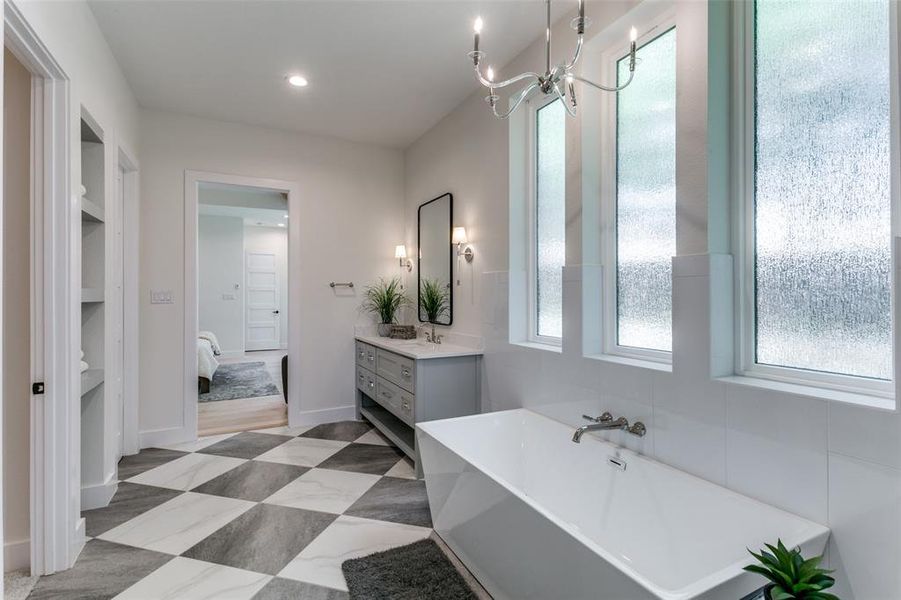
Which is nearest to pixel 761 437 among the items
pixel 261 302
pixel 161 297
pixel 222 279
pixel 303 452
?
pixel 303 452

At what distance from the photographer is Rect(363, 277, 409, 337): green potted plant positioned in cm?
416

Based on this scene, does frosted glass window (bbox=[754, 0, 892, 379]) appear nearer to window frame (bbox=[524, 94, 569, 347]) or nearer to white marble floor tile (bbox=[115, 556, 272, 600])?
window frame (bbox=[524, 94, 569, 347])

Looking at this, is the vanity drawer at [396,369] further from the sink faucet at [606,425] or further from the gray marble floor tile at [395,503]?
the sink faucet at [606,425]

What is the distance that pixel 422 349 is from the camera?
3.14 metres

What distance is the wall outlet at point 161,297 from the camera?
3.42 meters

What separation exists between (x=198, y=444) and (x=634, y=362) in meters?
3.24

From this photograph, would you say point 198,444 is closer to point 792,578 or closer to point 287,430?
point 287,430

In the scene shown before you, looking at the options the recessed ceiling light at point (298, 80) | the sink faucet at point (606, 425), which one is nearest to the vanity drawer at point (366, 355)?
the recessed ceiling light at point (298, 80)

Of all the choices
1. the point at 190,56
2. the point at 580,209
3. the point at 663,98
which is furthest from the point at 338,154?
the point at 663,98

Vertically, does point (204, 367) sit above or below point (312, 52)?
below

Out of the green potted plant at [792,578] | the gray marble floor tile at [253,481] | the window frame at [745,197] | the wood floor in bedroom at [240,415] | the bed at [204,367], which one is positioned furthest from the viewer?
the bed at [204,367]

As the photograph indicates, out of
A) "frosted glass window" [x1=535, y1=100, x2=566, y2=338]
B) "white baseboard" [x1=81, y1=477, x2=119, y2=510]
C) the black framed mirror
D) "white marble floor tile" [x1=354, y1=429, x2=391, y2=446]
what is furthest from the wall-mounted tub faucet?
"white baseboard" [x1=81, y1=477, x2=119, y2=510]

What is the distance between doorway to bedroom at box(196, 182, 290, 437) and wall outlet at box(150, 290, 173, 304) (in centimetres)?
160

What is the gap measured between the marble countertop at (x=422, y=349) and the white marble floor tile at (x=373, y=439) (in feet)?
2.43
